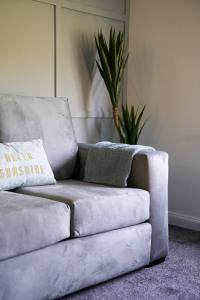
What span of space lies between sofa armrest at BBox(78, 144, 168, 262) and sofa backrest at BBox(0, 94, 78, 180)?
502 millimetres

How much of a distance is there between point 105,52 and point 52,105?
0.72 m

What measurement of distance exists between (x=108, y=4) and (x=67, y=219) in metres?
2.21

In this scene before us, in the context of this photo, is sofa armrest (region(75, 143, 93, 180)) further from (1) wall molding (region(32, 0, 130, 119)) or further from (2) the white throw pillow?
(1) wall molding (region(32, 0, 130, 119))

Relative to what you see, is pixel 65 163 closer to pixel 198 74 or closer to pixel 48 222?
pixel 48 222

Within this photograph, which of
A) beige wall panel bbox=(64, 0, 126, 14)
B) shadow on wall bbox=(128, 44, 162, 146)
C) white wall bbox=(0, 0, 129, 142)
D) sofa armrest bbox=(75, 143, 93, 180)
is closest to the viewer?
sofa armrest bbox=(75, 143, 93, 180)

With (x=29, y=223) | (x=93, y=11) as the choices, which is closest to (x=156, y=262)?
(x=29, y=223)

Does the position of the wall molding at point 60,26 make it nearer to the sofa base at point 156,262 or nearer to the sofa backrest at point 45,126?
Result: the sofa backrest at point 45,126

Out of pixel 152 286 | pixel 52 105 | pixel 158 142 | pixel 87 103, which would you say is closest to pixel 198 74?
pixel 158 142

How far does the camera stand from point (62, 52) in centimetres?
331

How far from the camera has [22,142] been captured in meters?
2.54

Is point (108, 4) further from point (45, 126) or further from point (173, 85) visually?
point (45, 126)

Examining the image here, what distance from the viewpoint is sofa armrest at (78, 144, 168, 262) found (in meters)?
2.51

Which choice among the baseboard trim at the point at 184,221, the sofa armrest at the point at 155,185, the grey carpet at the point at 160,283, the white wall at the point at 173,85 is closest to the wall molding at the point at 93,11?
the white wall at the point at 173,85

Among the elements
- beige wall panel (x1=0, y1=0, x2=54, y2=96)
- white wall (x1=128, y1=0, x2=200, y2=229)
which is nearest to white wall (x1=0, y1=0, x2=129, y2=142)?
beige wall panel (x1=0, y1=0, x2=54, y2=96)
